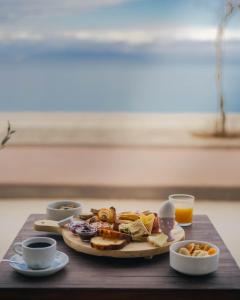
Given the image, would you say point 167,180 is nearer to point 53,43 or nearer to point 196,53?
point 196,53

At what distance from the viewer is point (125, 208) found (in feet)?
11.1

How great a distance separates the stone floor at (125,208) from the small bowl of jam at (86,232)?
1241mm

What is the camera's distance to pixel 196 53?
3682 millimetres

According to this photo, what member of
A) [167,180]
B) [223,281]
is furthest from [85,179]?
[223,281]

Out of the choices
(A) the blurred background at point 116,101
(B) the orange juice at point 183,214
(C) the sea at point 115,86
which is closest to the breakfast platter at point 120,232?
(B) the orange juice at point 183,214

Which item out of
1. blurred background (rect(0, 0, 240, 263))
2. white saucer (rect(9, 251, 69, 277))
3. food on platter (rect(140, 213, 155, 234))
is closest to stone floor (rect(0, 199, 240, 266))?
blurred background (rect(0, 0, 240, 263))

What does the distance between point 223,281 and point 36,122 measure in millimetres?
2668

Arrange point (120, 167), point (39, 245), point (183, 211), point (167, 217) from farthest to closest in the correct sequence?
point (120, 167)
point (183, 211)
point (167, 217)
point (39, 245)

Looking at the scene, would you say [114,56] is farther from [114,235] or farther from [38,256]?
[38,256]

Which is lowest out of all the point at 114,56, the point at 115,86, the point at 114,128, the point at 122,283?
the point at 122,283

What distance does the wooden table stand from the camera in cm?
137

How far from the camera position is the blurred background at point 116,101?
11.7 feet

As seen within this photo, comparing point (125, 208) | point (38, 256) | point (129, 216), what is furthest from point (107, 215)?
point (125, 208)

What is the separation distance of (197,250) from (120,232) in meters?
A: 0.24
